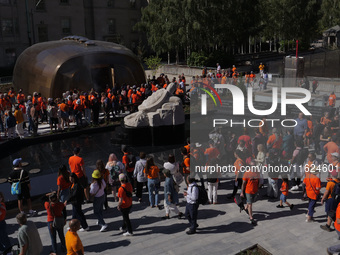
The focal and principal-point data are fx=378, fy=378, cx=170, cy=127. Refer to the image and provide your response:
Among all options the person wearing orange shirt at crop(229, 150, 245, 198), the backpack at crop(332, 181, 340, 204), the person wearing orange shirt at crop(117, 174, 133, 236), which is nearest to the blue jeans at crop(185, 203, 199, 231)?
the person wearing orange shirt at crop(117, 174, 133, 236)

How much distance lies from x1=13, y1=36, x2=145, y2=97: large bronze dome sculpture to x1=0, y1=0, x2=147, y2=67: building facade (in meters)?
16.5

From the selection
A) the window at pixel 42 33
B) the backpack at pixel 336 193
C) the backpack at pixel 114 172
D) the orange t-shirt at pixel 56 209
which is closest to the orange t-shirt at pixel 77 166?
the backpack at pixel 114 172

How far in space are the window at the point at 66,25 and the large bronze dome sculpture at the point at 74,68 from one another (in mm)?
18765

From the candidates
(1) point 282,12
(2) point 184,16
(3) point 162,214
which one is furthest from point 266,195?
(1) point 282,12

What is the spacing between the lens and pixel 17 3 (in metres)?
41.8

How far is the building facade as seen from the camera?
42031mm

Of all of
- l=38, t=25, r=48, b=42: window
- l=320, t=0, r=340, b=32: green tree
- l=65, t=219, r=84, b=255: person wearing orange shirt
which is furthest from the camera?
l=320, t=0, r=340, b=32: green tree

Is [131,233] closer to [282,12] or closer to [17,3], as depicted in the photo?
[17,3]

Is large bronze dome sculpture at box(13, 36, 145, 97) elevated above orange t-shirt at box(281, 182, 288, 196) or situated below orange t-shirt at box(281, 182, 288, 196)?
above

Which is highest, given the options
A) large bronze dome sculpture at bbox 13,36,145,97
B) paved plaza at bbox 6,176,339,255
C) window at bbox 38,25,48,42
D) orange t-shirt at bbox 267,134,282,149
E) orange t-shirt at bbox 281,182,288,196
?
window at bbox 38,25,48,42

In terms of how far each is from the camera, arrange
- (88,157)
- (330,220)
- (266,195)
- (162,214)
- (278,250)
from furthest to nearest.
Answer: (88,157), (266,195), (162,214), (330,220), (278,250)

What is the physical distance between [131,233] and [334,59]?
35.3 m

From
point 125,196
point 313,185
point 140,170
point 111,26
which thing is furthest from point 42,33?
point 313,185

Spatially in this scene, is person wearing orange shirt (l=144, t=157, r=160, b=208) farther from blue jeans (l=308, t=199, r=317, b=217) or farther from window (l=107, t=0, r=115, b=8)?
window (l=107, t=0, r=115, b=8)
